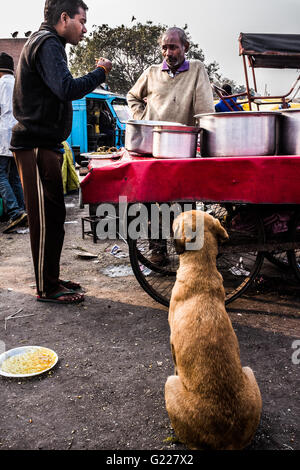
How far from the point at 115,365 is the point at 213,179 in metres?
1.46

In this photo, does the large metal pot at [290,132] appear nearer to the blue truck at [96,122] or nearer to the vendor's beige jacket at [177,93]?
the vendor's beige jacket at [177,93]

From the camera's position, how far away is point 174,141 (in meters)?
2.81

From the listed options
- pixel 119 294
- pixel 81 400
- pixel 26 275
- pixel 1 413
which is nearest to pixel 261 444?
pixel 81 400

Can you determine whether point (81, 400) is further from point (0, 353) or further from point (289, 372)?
point (289, 372)

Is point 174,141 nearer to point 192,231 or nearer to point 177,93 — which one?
point 192,231

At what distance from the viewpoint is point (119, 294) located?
3715 mm

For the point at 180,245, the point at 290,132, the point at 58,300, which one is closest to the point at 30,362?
the point at 58,300

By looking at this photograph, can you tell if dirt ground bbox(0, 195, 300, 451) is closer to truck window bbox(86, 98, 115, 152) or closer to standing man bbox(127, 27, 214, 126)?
standing man bbox(127, 27, 214, 126)

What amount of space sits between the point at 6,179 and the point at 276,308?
486 cm

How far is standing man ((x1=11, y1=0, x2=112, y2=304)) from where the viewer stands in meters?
3.02

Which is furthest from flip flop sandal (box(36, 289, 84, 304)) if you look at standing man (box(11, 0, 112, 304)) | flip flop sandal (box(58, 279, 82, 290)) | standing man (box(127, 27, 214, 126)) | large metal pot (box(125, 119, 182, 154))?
standing man (box(127, 27, 214, 126))

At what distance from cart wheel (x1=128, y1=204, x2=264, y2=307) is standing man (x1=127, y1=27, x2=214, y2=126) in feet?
3.52

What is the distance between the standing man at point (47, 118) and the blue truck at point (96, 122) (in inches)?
374

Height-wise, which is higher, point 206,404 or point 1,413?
point 206,404
